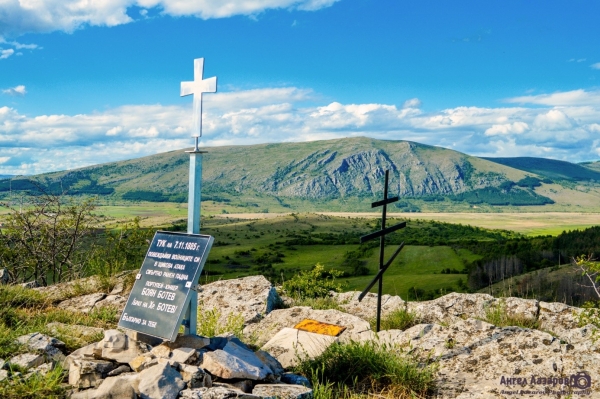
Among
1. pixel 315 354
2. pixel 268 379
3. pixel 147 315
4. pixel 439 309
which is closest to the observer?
pixel 268 379

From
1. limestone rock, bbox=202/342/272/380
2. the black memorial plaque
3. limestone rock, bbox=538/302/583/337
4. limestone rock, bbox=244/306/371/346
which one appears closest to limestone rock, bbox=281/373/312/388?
limestone rock, bbox=202/342/272/380

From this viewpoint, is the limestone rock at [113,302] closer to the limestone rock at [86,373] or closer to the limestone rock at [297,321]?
the limestone rock at [297,321]

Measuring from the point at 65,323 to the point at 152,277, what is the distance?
10.8 feet

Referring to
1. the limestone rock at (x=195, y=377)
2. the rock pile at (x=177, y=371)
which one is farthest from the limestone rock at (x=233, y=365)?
the limestone rock at (x=195, y=377)

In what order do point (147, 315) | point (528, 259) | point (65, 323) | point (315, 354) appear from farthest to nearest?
point (528, 259) → point (65, 323) → point (315, 354) → point (147, 315)

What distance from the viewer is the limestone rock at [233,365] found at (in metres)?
7.65

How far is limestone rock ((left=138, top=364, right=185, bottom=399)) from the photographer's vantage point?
6922 millimetres

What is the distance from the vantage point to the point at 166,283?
8.95 metres

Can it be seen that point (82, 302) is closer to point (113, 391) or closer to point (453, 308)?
point (113, 391)

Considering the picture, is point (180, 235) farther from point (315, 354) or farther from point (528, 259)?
point (528, 259)

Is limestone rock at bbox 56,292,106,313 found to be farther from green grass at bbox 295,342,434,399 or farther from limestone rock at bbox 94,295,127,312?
green grass at bbox 295,342,434,399

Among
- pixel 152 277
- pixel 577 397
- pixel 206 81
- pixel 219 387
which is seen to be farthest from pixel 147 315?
pixel 577 397

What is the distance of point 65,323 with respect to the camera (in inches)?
439

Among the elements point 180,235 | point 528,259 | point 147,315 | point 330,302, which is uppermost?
point 180,235
